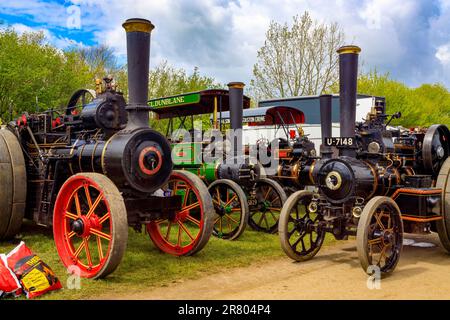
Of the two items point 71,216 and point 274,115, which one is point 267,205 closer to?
point 71,216

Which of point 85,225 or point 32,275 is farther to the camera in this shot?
point 85,225

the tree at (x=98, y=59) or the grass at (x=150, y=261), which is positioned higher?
the tree at (x=98, y=59)

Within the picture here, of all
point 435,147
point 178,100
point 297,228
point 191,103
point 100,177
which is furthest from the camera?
point 178,100

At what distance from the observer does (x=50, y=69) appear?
1872cm

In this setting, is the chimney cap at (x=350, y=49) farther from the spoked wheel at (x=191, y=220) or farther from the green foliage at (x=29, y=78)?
the green foliage at (x=29, y=78)

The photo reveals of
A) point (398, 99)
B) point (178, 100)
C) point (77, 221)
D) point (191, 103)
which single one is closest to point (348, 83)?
point (77, 221)

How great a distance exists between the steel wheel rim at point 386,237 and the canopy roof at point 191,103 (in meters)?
4.02

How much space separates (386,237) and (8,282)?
3.73 meters

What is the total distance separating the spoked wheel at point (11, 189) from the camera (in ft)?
18.9

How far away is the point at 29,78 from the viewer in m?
16.8

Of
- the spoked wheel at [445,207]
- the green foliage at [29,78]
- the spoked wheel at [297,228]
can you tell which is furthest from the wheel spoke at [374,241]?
the green foliage at [29,78]

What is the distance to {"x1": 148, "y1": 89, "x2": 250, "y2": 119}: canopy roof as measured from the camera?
8070 millimetres
